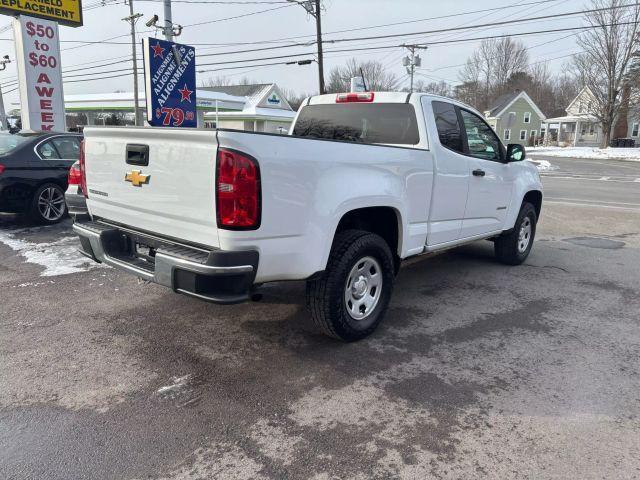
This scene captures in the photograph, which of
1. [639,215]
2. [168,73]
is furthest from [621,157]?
[168,73]

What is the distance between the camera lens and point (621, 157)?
128ft

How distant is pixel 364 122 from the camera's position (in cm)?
486

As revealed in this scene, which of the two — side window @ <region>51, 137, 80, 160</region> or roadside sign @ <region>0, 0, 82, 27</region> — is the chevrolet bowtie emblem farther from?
roadside sign @ <region>0, 0, 82, 27</region>

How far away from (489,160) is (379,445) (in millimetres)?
3714

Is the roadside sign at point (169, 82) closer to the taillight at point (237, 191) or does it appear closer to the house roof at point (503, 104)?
the taillight at point (237, 191)

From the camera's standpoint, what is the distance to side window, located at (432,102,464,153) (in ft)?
15.3

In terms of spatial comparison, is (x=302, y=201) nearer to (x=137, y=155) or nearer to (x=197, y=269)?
(x=197, y=269)

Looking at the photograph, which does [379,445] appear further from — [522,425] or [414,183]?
[414,183]

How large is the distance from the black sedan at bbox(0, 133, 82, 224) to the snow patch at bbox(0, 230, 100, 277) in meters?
0.51

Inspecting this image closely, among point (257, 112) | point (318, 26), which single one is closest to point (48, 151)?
point (318, 26)

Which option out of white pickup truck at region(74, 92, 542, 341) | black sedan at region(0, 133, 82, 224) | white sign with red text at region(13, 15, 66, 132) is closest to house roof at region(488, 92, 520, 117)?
white sign with red text at region(13, 15, 66, 132)

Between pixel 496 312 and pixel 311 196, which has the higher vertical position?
pixel 311 196

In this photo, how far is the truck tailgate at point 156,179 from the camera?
9.83 ft

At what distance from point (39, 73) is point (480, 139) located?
11.2 metres
